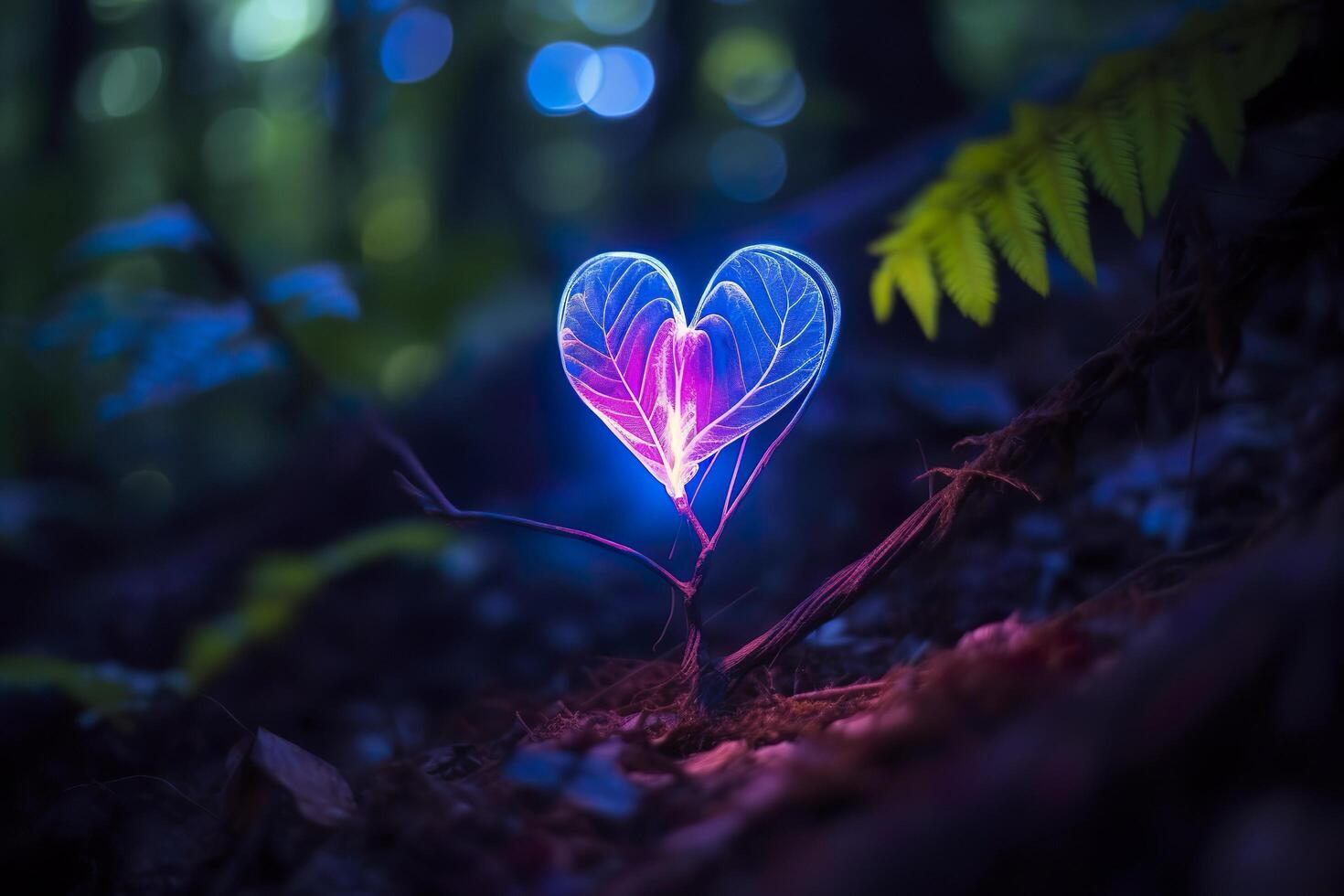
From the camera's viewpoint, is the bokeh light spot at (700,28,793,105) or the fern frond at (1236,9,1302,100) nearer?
the fern frond at (1236,9,1302,100)

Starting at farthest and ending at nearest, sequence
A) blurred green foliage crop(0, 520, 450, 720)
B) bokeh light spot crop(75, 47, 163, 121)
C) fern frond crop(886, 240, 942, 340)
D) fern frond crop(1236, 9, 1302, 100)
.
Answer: bokeh light spot crop(75, 47, 163, 121) → blurred green foliage crop(0, 520, 450, 720) → fern frond crop(886, 240, 942, 340) → fern frond crop(1236, 9, 1302, 100)

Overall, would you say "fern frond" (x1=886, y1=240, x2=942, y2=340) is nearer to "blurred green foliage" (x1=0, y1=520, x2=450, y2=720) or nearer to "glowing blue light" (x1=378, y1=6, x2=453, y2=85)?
"blurred green foliage" (x1=0, y1=520, x2=450, y2=720)

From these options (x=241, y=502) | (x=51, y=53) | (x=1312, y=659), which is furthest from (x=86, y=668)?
(x=51, y=53)

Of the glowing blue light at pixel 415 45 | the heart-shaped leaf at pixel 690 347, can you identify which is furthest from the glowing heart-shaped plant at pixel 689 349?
the glowing blue light at pixel 415 45

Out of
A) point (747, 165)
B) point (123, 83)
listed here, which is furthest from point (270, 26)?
point (747, 165)

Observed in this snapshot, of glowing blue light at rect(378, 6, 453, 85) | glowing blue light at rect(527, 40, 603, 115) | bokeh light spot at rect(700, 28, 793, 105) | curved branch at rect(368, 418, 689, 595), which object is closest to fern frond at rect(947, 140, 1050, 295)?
curved branch at rect(368, 418, 689, 595)

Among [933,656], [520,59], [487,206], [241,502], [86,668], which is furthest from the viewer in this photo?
[520,59]

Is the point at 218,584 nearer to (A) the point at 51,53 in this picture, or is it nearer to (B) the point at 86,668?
(B) the point at 86,668
